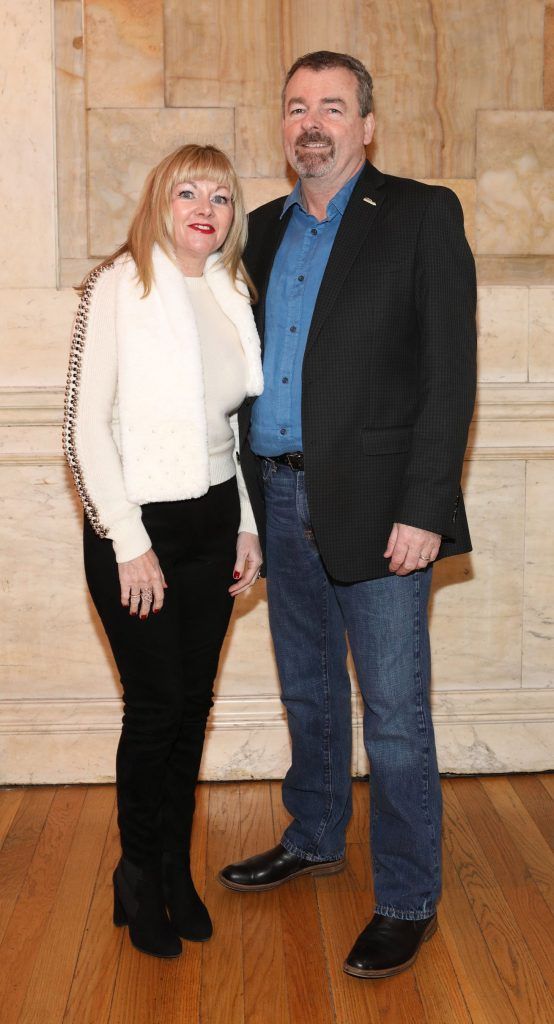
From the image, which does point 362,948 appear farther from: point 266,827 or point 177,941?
point 266,827

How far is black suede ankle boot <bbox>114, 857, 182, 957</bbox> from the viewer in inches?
91.1

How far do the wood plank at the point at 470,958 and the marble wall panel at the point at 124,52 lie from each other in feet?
7.63

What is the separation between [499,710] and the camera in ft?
10.9

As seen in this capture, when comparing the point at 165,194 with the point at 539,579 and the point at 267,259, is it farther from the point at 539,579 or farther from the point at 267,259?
the point at 539,579

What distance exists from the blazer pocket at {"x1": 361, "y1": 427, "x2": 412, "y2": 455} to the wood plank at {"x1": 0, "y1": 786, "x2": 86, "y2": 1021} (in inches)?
52.2

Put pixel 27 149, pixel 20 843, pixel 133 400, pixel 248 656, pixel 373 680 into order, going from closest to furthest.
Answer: pixel 133 400 < pixel 373 680 < pixel 20 843 < pixel 27 149 < pixel 248 656

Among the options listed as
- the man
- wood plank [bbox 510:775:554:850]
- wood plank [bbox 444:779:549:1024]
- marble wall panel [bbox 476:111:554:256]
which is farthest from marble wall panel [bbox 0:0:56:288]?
wood plank [bbox 510:775:554:850]

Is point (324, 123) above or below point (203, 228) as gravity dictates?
above

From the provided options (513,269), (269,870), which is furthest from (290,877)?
(513,269)

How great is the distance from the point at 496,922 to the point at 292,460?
1169 millimetres

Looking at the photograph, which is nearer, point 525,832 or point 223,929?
point 223,929

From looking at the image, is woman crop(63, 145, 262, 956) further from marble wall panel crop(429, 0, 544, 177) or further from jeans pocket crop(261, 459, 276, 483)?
marble wall panel crop(429, 0, 544, 177)

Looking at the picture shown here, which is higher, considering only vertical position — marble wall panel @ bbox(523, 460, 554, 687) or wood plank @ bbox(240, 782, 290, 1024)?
marble wall panel @ bbox(523, 460, 554, 687)

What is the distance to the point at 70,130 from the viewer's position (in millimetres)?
3111
